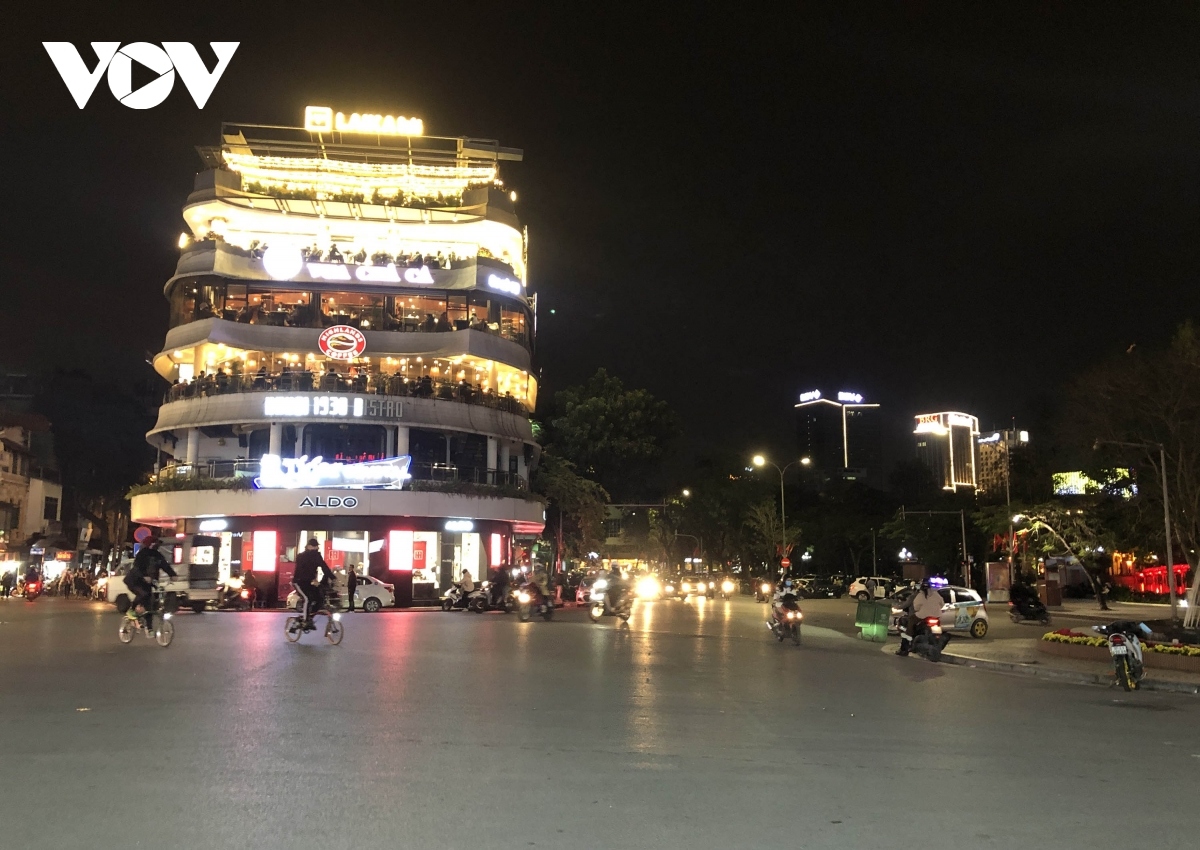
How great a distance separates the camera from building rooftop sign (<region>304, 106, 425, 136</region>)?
5103 centimetres

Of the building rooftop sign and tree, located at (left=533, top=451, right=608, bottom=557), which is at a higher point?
the building rooftop sign

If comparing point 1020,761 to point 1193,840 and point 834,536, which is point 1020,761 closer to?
point 1193,840

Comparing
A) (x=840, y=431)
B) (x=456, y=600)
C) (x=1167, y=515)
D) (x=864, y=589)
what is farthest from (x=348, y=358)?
(x=840, y=431)

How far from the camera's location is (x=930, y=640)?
19266 mm

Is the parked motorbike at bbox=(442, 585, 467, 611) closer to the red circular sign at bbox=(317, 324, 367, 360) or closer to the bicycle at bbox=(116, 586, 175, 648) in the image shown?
the red circular sign at bbox=(317, 324, 367, 360)

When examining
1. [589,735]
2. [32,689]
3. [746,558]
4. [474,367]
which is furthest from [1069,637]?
[746,558]

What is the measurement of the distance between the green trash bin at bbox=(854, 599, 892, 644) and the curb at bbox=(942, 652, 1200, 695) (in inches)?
133

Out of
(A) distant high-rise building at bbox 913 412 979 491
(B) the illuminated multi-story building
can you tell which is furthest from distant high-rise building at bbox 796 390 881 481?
(B) the illuminated multi-story building

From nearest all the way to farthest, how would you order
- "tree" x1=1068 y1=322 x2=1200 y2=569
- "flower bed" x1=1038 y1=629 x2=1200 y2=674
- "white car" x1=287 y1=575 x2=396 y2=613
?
"flower bed" x1=1038 y1=629 x2=1200 y2=674
"tree" x1=1068 y1=322 x2=1200 y2=569
"white car" x1=287 y1=575 x2=396 y2=613

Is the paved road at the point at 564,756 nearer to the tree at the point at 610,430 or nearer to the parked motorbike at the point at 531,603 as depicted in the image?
the parked motorbike at the point at 531,603

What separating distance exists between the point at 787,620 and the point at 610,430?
4543cm

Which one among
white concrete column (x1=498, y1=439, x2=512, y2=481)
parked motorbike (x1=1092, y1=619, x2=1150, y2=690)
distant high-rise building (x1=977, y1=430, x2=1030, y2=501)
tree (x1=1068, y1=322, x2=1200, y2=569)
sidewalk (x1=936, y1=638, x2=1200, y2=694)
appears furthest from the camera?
distant high-rise building (x1=977, y1=430, x2=1030, y2=501)

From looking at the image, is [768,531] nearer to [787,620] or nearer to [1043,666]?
[787,620]

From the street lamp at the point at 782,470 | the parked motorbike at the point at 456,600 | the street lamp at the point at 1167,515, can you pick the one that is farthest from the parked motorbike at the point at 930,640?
the street lamp at the point at 782,470
